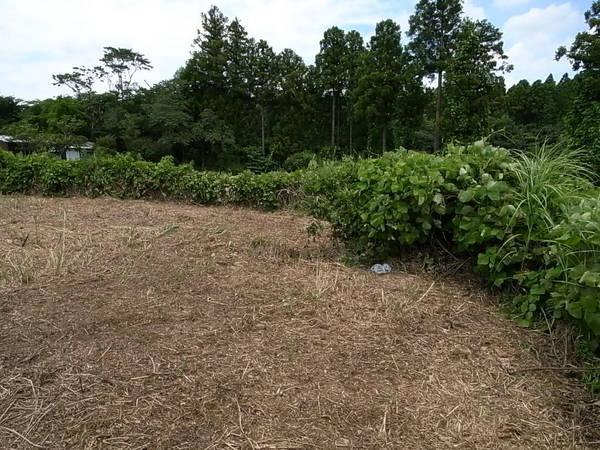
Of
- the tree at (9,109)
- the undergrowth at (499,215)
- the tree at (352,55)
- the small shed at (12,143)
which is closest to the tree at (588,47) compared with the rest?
the tree at (352,55)

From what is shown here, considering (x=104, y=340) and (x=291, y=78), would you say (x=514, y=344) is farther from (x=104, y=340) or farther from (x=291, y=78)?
(x=291, y=78)

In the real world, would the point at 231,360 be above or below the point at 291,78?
below

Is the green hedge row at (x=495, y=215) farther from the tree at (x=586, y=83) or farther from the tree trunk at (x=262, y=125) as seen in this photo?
the tree trunk at (x=262, y=125)

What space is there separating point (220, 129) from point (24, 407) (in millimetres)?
23293

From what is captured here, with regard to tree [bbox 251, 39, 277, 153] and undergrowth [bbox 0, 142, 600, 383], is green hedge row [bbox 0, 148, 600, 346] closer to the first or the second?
undergrowth [bbox 0, 142, 600, 383]

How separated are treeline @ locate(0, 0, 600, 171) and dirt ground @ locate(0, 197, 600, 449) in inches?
578

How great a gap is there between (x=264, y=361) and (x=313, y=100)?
25.0 m

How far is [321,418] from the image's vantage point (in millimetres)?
1293

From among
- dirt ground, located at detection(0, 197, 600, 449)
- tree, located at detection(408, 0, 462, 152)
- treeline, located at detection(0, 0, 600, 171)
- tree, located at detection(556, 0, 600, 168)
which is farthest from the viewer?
tree, located at detection(408, 0, 462, 152)

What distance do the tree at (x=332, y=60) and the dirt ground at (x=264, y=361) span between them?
72.1ft

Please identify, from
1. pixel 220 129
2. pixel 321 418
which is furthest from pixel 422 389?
pixel 220 129

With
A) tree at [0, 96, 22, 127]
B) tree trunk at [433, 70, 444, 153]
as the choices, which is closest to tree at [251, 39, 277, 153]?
tree trunk at [433, 70, 444, 153]

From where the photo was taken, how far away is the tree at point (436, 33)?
803 inches

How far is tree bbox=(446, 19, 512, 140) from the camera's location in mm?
16125
